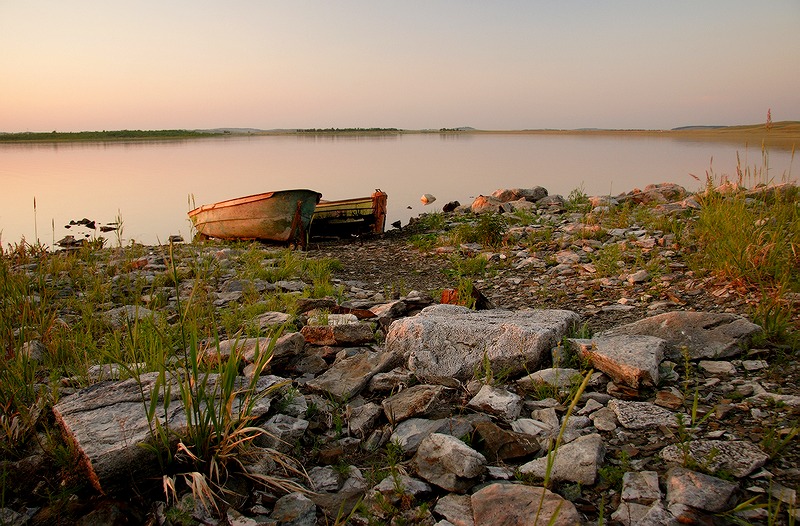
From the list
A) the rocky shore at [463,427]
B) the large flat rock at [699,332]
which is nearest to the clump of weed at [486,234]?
the rocky shore at [463,427]

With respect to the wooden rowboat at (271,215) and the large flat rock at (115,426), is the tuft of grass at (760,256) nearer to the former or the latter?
the large flat rock at (115,426)

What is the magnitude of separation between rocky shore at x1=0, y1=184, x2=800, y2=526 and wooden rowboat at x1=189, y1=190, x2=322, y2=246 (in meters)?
6.59

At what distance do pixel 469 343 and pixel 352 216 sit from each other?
927 centimetres

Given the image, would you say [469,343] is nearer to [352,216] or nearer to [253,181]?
[352,216]

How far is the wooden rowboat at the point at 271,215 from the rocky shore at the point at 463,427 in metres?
6.59

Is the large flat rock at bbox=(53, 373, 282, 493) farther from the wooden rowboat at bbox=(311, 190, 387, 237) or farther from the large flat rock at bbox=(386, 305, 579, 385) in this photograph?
the wooden rowboat at bbox=(311, 190, 387, 237)

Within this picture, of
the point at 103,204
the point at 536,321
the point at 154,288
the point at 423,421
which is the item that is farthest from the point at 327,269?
the point at 103,204

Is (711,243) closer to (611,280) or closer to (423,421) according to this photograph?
(611,280)

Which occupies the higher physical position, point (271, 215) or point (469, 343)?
point (271, 215)

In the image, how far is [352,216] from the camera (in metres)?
12.7

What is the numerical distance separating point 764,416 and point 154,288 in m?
6.83

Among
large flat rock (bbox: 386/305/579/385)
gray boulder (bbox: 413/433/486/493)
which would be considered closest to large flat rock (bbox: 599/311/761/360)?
large flat rock (bbox: 386/305/579/385)

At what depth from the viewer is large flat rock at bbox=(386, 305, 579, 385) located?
142 inches

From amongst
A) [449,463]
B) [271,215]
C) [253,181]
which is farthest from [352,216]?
[253,181]
